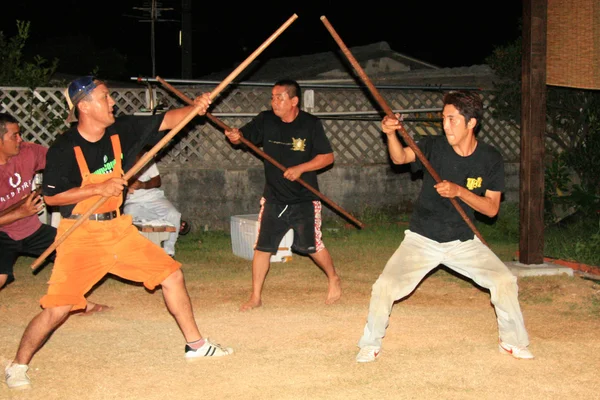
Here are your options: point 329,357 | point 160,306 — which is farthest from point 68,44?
point 329,357

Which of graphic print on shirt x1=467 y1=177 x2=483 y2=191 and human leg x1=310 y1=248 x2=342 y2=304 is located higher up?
graphic print on shirt x1=467 y1=177 x2=483 y2=191

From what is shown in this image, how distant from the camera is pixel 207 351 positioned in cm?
527

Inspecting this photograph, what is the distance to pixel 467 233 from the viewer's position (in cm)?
536

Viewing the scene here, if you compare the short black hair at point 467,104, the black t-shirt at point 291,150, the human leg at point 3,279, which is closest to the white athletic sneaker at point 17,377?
the human leg at point 3,279

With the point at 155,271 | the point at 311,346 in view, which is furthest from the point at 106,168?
the point at 311,346

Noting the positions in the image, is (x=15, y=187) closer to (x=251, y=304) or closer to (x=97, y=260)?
(x=97, y=260)

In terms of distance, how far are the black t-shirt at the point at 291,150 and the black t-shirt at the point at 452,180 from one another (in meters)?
1.65

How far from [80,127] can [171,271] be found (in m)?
1.13

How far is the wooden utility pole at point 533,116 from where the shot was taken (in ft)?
25.4

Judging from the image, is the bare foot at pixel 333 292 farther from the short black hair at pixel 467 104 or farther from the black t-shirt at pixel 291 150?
the short black hair at pixel 467 104

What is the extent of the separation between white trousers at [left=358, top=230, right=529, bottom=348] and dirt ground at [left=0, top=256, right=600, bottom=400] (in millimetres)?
228

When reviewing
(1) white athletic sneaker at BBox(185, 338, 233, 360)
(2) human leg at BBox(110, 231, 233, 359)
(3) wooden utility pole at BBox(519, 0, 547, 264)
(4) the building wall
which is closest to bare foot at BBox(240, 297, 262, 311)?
(1) white athletic sneaker at BBox(185, 338, 233, 360)

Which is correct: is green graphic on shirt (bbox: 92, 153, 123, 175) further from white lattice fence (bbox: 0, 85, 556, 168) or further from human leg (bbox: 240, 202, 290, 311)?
white lattice fence (bbox: 0, 85, 556, 168)

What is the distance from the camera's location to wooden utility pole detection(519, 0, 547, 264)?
7.74 metres
